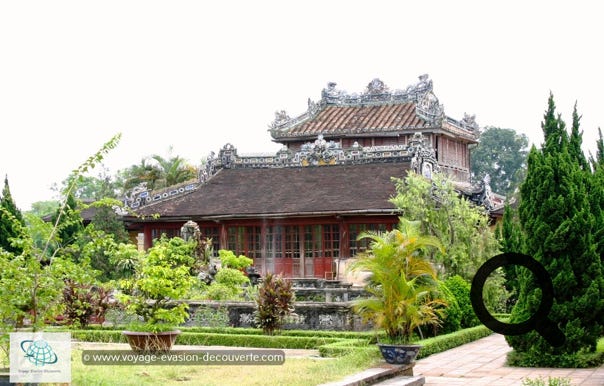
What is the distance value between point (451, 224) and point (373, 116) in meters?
14.8

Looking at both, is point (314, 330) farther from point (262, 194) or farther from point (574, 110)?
point (262, 194)

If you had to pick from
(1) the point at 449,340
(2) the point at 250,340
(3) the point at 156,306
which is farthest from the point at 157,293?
(1) the point at 449,340

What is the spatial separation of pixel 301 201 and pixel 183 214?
13.4 ft

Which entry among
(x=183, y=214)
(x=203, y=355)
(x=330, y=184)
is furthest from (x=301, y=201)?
(x=203, y=355)

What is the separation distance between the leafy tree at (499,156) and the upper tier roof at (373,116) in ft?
82.6

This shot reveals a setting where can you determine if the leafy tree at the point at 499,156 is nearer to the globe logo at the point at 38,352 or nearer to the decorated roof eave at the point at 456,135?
the decorated roof eave at the point at 456,135

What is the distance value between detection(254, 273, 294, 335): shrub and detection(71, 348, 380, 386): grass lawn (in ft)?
11.7

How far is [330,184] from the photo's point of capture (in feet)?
101

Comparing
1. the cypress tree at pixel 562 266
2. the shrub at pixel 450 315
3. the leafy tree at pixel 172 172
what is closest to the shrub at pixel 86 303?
the shrub at pixel 450 315

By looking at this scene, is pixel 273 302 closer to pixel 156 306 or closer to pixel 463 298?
pixel 156 306

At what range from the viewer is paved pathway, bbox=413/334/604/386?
13.0 meters

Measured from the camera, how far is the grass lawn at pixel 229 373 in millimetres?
11391

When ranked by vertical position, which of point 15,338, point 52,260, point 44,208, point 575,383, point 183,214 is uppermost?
point 44,208

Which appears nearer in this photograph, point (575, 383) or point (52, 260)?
point (52, 260)
